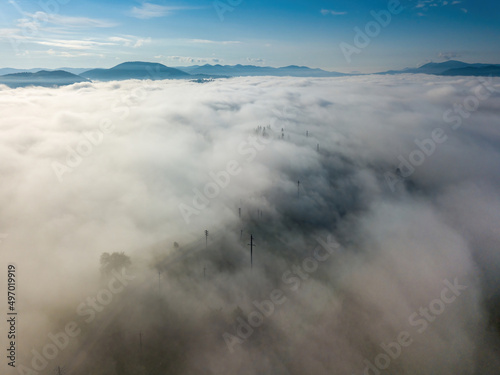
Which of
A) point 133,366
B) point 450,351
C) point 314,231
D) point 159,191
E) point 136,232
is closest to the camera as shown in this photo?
point 133,366

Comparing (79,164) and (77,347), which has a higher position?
(79,164)

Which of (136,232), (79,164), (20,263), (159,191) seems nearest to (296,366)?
(136,232)

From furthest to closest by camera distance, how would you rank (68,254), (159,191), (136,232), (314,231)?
(159,191), (314,231), (136,232), (68,254)

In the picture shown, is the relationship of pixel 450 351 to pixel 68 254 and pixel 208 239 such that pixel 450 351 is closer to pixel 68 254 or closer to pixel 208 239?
pixel 208 239

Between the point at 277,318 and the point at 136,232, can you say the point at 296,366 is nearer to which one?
the point at 277,318

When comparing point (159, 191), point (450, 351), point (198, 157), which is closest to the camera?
point (450, 351)

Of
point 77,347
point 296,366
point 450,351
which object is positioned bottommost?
point 450,351

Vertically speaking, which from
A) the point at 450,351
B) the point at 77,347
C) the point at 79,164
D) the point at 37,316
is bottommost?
the point at 450,351

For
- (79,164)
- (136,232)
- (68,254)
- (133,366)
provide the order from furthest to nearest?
(79,164)
(136,232)
(68,254)
(133,366)

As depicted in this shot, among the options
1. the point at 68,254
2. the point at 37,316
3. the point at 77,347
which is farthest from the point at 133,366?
the point at 68,254

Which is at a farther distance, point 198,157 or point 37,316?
point 198,157
